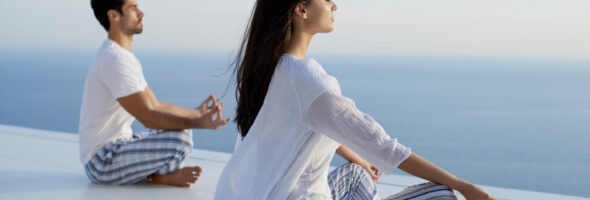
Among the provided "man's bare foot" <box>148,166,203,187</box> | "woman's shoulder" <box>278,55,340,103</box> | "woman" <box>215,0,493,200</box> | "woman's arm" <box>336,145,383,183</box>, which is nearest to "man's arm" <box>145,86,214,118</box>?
"man's bare foot" <box>148,166,203,187</box>

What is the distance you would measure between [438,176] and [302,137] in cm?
29

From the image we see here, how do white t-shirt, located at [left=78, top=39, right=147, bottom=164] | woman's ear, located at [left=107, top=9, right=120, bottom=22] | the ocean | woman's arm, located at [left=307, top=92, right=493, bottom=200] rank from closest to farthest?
woman's arm, located at [left=307, top=92, right=493, bottom=200] < white t-shirt, located at [left=78, top=39, right=147, bottom=164] < woman's ear, located at [left=107, top=9, right=120, bottom=22] < the ocean

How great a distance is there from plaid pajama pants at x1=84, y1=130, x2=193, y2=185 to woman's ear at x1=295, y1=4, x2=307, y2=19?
1.34m

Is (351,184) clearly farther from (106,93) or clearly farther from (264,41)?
(106,93)

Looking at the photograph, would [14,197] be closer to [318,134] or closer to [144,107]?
[144,107]

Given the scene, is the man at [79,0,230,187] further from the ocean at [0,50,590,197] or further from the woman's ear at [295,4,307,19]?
the ocean at [0,50,590,197]

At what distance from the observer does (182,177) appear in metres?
2.64

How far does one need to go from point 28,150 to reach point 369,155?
8.51ft

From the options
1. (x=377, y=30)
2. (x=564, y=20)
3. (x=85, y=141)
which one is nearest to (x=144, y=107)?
(x=85, y=141)

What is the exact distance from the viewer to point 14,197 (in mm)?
2545

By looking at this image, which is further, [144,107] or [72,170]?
[72,170]

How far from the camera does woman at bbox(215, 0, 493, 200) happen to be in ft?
4.35

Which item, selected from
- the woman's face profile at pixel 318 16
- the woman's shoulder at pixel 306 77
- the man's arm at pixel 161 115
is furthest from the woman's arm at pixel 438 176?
the man's arm at pixel 161 115

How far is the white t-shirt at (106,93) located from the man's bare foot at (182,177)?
226mm
